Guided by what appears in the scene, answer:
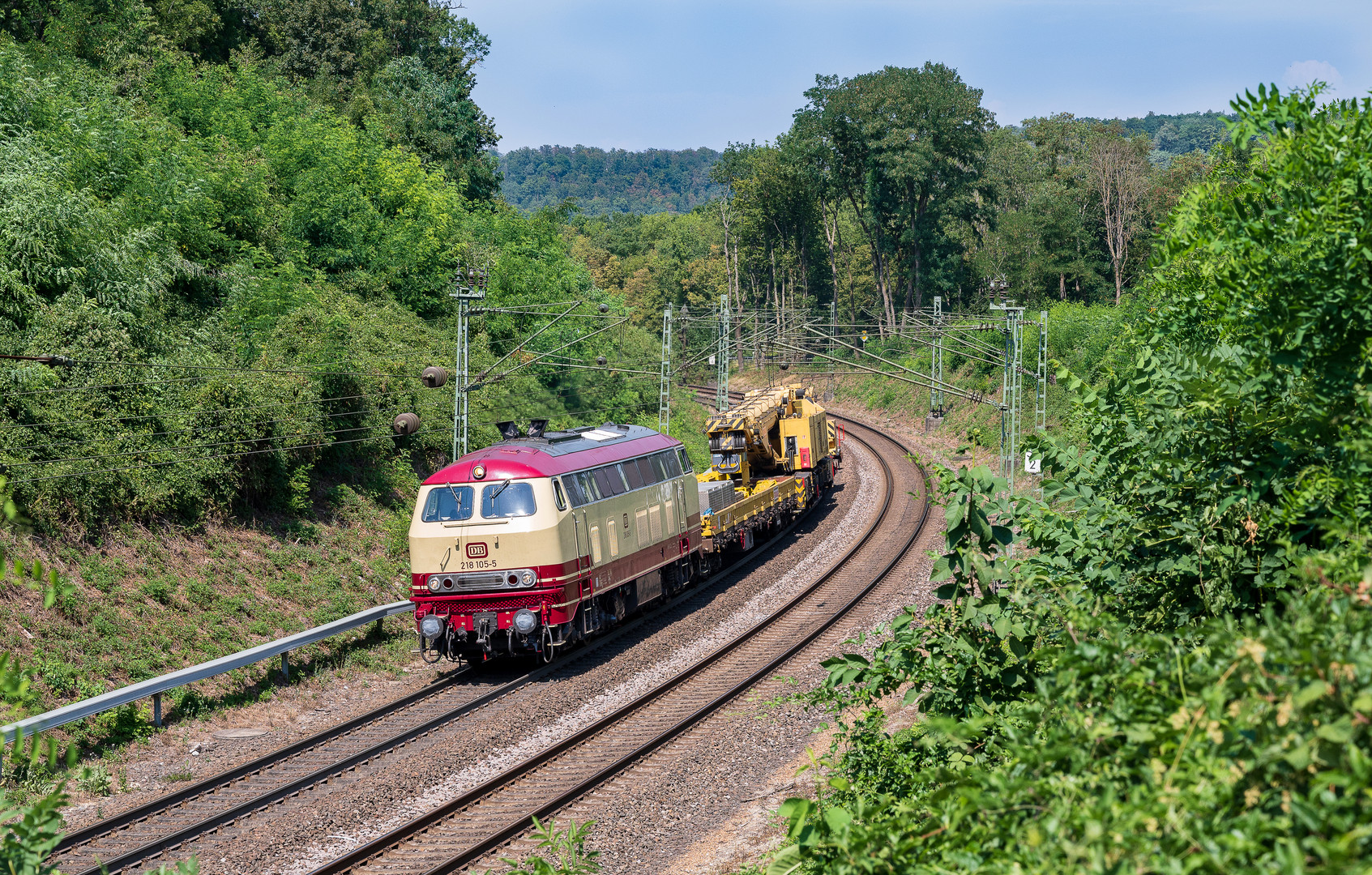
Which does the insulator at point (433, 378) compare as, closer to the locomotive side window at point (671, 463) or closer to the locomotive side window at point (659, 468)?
the locomotive side window at point (659, 468)

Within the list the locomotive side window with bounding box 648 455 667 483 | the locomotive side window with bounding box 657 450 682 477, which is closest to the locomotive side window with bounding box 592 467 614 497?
the locomotive side window with bounding box 648 455 667 483

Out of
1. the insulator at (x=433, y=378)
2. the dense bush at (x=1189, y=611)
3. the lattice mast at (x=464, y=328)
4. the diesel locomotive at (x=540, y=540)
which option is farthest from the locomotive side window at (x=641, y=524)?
the dense bush at (x=1189, y=611)

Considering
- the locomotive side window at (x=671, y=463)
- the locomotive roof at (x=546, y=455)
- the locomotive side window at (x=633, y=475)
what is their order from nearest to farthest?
the locomotive roof at (x=546, y=455), the locomotive side window at (x=633, y=475), the locomotive side window at (x=671, y=463)

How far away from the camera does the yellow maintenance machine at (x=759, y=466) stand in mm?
25906

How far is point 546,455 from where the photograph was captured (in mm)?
18203

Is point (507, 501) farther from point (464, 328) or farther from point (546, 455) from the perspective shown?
point (464, 328)

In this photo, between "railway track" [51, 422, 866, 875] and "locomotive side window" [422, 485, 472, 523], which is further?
"locomotive side window" [422, 485, 472, 523]

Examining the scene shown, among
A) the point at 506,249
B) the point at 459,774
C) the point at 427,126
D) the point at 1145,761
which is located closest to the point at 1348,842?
the point at 1145,761

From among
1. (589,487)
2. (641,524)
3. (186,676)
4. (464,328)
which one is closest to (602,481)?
(589,487)

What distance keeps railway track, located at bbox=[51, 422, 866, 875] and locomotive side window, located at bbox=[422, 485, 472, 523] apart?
2904 mm

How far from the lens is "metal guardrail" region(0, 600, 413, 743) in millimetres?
13438

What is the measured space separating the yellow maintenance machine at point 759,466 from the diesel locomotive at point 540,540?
340 cm

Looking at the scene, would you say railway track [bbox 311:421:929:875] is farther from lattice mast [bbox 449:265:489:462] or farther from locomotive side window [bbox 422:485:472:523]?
lattice mast [bbox 449:265:489:462]

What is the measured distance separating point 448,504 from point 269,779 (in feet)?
18.9
